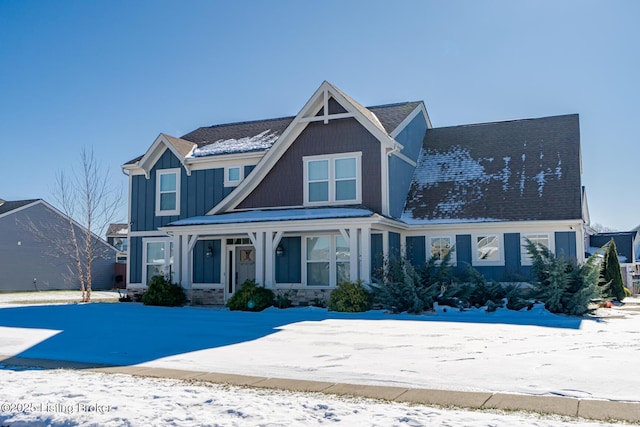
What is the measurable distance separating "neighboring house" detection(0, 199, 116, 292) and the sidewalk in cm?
3054

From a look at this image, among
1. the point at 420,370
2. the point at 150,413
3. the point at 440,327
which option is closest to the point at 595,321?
the point at 440,327

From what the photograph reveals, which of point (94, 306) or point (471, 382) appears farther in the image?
point (94, 306)

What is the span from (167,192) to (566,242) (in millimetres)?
14683

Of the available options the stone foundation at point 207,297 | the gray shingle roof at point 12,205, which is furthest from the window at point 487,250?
the gray shingle roof at point 12,205

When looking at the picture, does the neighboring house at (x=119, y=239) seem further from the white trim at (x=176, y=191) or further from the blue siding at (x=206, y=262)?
the blue siding at (x=206, y=262)

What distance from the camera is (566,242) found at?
63.0ft

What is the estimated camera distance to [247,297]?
18062mm

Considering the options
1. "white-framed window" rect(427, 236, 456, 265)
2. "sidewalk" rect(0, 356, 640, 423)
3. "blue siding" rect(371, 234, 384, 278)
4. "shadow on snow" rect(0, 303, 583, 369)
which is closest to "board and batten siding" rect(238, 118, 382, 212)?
"blue siding" rect(371, 234, 384, 278)

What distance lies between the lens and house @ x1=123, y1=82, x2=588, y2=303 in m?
19.2

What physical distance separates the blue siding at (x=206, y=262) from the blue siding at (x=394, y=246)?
6376 millimetres

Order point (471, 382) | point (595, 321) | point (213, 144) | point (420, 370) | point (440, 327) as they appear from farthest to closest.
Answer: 1. point (213, 144)
2. point (595, 321)
3. point (440, 327)
4. point (420, 370)
5. point (471, 382)

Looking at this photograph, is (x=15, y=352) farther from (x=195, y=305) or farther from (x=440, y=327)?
(x=195, y=305)

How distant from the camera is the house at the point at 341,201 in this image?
757 inches

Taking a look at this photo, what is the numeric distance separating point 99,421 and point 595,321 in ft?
40.8
